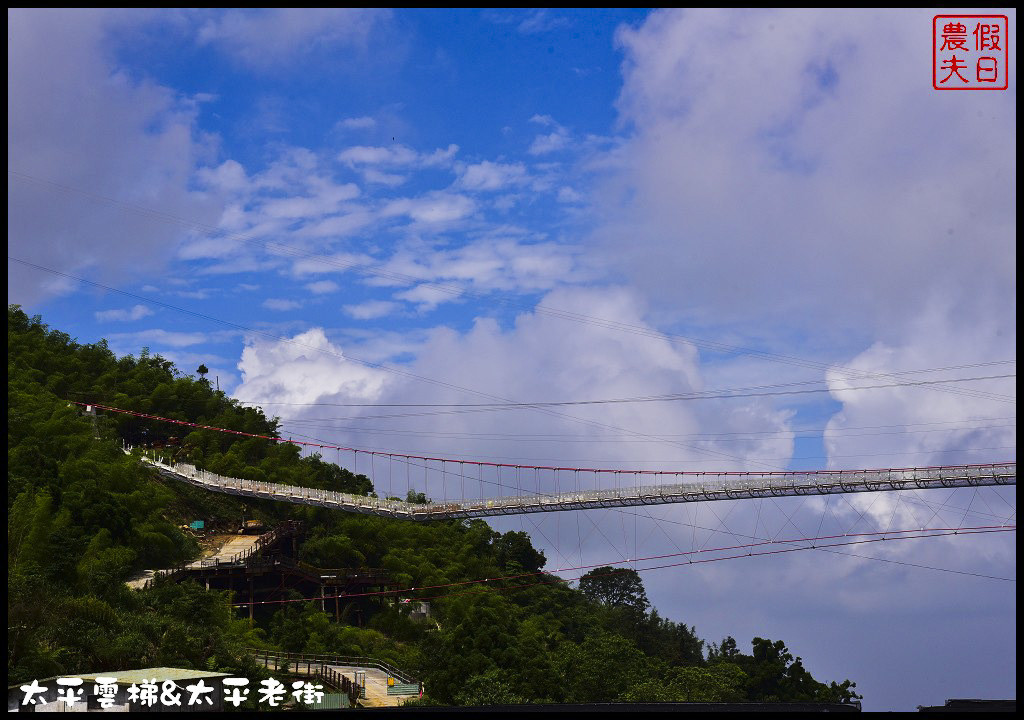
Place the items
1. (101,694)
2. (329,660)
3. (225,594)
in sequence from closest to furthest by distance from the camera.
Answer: (101,694)
(329,660)
(225,594)

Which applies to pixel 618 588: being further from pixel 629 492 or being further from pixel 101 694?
pixel 101 694

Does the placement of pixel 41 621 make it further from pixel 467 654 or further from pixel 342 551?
pixel 342 551

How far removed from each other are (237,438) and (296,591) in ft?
77.6

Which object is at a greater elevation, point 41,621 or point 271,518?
point 271,518

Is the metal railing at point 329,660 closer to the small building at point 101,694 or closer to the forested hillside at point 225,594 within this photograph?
the forested hillside at point 225,594

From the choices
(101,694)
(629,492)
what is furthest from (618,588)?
(101,694)

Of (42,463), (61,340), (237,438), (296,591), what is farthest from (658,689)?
(61,340)

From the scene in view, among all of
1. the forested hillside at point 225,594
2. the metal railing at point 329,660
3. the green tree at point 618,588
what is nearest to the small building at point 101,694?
the forested hillside at point 225,594

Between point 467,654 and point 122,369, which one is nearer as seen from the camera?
point 467,654

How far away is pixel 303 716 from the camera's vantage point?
82.2 ft

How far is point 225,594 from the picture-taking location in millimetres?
56875

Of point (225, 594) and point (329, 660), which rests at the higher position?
point (225, 594)

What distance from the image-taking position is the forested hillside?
38.3 meters

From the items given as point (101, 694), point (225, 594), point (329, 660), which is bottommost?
point (329, 660)
